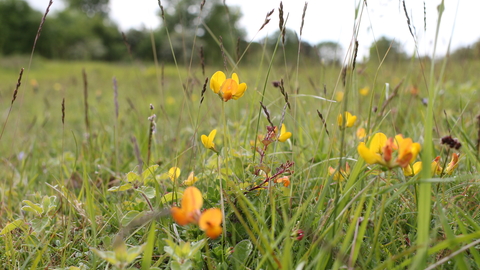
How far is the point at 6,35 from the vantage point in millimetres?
30000

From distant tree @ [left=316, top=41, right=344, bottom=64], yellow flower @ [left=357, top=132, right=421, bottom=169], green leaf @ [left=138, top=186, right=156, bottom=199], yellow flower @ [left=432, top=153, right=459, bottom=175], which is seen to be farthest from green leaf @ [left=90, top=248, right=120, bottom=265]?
distant tree @ [left=316, top=41, right=344, bottom=64]

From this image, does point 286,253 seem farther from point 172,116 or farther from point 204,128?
point 172,116

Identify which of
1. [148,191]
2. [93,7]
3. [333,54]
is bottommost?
[148,191]

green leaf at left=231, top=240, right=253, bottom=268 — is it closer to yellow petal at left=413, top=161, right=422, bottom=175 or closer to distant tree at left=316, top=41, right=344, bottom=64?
yellow petal at left=413, top=161, right=422, bottom=175

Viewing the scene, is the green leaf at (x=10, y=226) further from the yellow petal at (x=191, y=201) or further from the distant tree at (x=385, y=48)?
the distant tree at (x=385, y=48)

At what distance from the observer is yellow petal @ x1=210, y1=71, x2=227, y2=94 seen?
0.95 m

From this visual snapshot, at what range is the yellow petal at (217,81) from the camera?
95 cm

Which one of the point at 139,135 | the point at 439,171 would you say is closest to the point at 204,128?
the point at 139,135

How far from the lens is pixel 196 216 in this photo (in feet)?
Answer: 2.17

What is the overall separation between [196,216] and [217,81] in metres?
0.44

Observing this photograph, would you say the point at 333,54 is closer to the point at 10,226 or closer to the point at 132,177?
the point at 132,177

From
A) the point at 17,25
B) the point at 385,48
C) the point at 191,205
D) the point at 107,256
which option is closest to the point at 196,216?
the point at 191,205

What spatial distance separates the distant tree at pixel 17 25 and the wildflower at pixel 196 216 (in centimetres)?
3580

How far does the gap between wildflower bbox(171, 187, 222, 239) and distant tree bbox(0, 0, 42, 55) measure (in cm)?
3580
